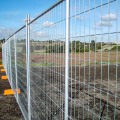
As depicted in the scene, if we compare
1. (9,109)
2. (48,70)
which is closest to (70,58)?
(48,70)

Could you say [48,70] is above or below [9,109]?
above

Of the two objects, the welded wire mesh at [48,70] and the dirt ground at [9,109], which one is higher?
the welded wire mesh at [48,70]

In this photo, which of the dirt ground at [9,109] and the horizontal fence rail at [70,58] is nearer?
the horizontal fence rail at [70,58]

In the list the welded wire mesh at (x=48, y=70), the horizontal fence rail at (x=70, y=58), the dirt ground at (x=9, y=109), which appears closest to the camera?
the horizontal fence rail at (x=70, y=58)

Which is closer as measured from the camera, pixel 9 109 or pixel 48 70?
pixel 48 70

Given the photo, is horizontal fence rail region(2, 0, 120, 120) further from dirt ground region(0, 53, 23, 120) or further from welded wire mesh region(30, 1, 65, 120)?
dirt ground region(0, 53, 23, 120)

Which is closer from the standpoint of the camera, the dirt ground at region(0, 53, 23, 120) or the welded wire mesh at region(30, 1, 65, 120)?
the welded wire mesh at region(30, 1, 65, 120)

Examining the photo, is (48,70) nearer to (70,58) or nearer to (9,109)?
(70,58)

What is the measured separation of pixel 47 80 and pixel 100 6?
216 cm

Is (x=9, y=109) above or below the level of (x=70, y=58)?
below

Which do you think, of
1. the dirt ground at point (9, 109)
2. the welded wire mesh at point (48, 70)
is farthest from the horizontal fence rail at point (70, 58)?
the dirt ground at point (9, 109)

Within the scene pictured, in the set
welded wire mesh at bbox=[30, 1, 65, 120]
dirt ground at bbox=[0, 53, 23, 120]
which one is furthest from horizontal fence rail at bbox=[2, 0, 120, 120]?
dirt ground at bbox=[0, 53, 23, 120]

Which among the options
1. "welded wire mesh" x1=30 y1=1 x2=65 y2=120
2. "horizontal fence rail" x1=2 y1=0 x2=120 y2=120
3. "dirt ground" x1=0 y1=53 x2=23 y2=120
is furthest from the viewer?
"dirt ground" x1=0 y1=53 x2=23 y2=120

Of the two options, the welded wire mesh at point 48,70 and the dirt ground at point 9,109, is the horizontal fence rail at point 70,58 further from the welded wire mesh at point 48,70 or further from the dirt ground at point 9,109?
the dirt ground at point 9,109
